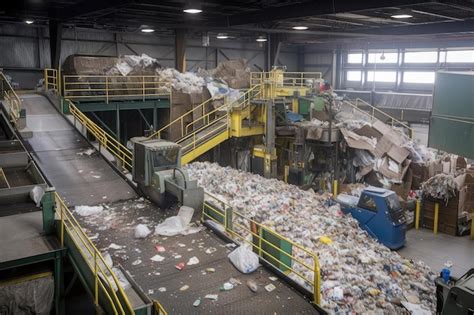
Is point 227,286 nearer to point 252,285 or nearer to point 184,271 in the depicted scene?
point 252,285

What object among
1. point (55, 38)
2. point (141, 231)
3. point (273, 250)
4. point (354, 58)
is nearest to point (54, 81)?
point (55, 38)

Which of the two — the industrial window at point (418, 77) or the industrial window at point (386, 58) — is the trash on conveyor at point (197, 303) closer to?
the industrial window at point (418, 77)

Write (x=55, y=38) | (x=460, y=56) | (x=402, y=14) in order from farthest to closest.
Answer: (x=460, y=56) → (x=55, y=38) → (x=402, y=14)

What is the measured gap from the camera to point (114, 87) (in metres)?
18.1

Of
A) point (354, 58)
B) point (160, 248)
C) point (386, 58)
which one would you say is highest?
point (354, 58)

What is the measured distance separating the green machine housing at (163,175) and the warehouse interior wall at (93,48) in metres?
17.1

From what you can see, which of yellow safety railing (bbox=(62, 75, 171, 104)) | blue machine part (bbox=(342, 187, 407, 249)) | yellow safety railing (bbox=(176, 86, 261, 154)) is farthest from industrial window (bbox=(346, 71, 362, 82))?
blue machine part (bbox=(342, 187, 407, 249))

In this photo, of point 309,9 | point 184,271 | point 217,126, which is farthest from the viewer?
point 217,126

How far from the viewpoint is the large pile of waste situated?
7699mm

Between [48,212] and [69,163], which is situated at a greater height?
[69,163]

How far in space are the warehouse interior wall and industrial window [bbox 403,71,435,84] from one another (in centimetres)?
1115

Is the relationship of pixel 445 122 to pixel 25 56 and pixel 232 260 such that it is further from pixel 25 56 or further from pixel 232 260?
pixel 25 56

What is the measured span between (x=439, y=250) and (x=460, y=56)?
66.4ft

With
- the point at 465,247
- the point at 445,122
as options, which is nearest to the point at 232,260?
the point at 445,122
